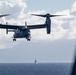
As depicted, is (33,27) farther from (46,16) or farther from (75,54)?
(75,54)

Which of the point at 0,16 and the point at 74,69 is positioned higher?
the point at 0,16

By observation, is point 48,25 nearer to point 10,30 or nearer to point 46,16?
point 46,16

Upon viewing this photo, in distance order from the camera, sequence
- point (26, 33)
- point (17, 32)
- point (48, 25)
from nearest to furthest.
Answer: point (48, 25), point (26, 33), point (17, 32)

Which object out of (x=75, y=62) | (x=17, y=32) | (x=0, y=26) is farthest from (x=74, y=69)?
(x=0, y=26)

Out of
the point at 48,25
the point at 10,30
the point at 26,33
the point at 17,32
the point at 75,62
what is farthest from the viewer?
the point at 10,30

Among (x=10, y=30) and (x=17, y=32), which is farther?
(x=10, y=30)

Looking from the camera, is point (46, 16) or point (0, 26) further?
point (0, 26)

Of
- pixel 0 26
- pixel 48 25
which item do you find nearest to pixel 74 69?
pixel 48 25

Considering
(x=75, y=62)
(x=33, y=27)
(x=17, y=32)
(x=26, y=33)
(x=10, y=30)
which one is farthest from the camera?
(x=10, y=30)

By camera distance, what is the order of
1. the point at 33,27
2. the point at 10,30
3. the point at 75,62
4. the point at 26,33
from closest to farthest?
the point at 75,62, the point at 26,33, the point at 33,27, the point at 10,30
